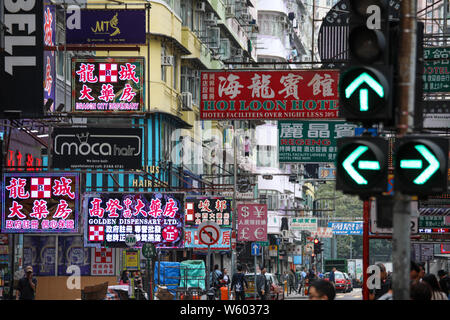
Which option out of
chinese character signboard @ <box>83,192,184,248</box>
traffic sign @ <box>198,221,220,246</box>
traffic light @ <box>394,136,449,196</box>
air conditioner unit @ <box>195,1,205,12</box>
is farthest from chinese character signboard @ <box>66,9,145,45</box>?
air conditioner unit @ <box>195,1,205,12</box>

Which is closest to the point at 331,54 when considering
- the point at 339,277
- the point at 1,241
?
the point at 1,241

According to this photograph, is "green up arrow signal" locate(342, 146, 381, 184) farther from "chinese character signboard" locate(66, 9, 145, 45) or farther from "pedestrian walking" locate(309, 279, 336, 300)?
"chinese character signboard" locate(66, 9, 145, 45)

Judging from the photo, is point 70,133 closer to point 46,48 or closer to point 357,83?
point 46,48

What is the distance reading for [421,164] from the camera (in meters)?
8.70

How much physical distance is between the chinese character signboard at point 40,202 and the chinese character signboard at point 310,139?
951cm

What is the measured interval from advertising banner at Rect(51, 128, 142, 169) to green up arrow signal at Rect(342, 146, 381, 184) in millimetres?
13618

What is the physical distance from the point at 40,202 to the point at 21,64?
14.3 feet

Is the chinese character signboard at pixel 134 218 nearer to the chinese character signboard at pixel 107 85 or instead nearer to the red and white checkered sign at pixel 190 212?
the chinese character signboard at pixel 107 85

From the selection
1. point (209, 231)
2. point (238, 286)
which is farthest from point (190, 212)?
point (209, 231)

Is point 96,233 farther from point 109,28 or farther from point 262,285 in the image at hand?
point 262,285

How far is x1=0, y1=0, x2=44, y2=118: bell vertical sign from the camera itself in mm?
19875

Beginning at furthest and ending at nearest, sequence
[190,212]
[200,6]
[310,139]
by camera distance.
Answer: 1. [200,6]
2. [190,212]
3. [310,139]

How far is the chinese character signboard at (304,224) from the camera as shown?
6619cm

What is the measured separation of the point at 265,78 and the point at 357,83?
13.2 m
